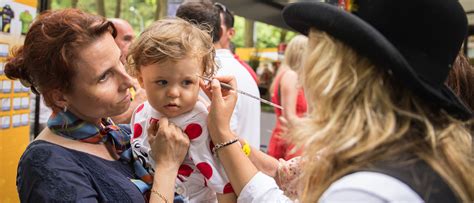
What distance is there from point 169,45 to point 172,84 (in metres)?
0.16

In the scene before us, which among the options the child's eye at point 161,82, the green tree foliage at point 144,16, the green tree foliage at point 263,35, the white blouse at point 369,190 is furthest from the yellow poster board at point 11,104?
the green tree foliage at point 263,35

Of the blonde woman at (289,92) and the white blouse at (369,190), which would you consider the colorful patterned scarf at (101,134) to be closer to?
the white blouse at (369,190)

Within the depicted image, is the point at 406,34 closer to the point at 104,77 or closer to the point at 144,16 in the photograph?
the point at 104,77

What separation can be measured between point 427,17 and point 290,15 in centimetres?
33

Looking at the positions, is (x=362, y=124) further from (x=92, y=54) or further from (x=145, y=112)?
(x=145, y=112)

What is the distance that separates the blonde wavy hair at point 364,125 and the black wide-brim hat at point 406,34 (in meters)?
0.03

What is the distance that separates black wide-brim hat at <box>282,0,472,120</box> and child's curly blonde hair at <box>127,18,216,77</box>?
91cm

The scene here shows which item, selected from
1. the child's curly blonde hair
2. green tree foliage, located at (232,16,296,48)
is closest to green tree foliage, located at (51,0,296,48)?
green tree foliage, located at (232,16,296,48)

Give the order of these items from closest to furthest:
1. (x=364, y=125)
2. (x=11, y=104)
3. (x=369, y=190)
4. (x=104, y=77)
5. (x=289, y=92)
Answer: (x=369, y=190) → (x=364, y=125) → (x=104, y=77) → (x=11, y=104) → (x=289, y=92)

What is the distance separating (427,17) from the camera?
108cm

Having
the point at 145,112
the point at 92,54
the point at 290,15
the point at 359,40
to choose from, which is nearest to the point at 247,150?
the point at 145,112

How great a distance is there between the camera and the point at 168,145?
1.91 m

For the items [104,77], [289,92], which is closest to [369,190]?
[104,77]

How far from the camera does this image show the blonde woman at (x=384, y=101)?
1043 mm
